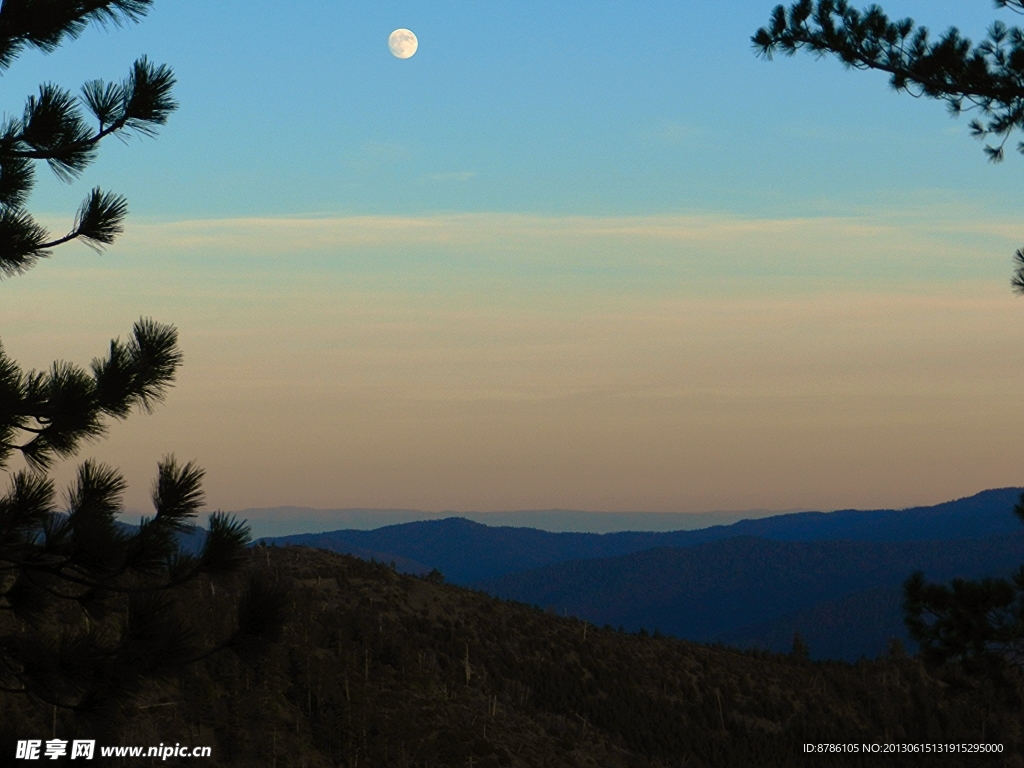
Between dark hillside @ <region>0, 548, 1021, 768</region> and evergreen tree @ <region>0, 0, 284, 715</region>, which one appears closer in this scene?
evergreen tree @ <region>0, 0, 284, 715</region>

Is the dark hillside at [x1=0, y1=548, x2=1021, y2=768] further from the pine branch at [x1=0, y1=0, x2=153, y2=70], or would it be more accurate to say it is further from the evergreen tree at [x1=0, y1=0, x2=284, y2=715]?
the pine branch at [x1=0, y1=0, x2=153, y2=70]

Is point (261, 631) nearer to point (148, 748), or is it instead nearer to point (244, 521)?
point (244, 521)

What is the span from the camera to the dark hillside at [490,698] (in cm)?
1905

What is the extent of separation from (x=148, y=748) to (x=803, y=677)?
21685 millimetres

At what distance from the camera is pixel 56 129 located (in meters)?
12.0

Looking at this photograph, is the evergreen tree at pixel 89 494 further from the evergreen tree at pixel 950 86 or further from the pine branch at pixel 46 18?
the evergreen tree at pixel 950 86

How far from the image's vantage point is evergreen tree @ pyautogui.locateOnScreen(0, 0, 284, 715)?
424 inches

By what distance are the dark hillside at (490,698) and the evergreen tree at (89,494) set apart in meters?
1.32

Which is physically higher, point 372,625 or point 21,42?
point 21,42

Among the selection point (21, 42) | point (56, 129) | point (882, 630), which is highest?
point (21, 42)

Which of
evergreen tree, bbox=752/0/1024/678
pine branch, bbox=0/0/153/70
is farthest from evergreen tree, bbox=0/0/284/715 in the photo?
evergreen tree, bbox=752/0/1024/678

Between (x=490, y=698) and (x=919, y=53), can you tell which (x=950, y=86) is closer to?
(x=919, y=53)

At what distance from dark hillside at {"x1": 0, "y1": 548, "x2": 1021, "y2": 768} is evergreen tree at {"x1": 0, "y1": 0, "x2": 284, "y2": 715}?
1319mm

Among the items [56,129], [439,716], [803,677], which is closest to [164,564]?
[56,129]
